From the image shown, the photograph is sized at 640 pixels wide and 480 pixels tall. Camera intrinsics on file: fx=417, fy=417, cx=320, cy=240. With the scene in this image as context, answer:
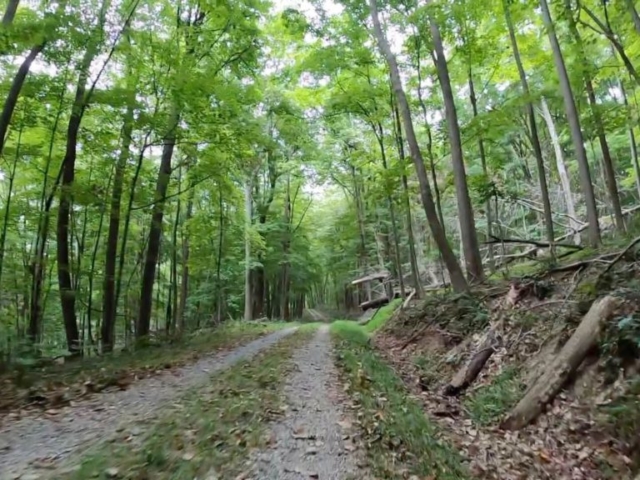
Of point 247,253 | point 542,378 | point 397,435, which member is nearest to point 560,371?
point 542,378

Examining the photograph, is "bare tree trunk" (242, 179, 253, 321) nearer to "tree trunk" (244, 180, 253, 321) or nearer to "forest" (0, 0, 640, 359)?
"tree trunk" (244, 180, 253, 321)

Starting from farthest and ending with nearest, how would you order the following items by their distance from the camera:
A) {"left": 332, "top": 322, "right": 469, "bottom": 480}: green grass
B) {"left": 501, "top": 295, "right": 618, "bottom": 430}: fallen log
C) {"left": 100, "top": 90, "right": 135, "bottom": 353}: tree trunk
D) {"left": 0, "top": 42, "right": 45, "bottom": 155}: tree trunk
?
{"left": 100, "top": 90, "right": 135, "bottom": 353}: tree trunk < {"left": 0, "top": 42, "right": 45, "bottom": 155}: tree trunk < {"left": 501, "top": 295, "right": 618, "bottom": 430}: fallen log < {"left": 332, "top": 322, "right": 469, "bottom": 480}: green grass

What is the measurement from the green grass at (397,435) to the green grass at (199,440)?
1105mm

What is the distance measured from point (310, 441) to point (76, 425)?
2.48 metres

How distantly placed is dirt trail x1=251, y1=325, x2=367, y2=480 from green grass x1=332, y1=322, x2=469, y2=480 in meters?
0.25

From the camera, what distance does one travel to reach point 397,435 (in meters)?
4.27

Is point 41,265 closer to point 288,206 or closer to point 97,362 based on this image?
point 97,362

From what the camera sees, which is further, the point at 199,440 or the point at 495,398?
the point at 495,398

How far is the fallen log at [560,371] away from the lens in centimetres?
474

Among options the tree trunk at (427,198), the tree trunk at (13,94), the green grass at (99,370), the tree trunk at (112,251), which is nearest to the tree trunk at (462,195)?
the tree trunk at (427,198)

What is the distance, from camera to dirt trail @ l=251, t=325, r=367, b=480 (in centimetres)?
349

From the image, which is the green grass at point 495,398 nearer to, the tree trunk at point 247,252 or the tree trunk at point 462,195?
the tree trunk at point 462,195

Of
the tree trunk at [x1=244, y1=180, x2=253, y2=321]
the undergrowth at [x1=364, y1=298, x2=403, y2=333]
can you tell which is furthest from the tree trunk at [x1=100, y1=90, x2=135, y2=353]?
the undergrowth at [x1=364, y1=298, x2=403, y2=333]

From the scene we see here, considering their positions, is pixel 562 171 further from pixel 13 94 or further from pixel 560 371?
pixel 13 94
